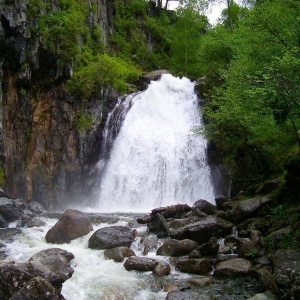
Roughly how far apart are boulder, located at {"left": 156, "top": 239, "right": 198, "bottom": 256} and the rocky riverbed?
3 centimetres

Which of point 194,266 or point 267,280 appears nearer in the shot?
point 267,280

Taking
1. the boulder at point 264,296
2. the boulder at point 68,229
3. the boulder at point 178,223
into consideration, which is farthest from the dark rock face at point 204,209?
the boulder at point 264,296

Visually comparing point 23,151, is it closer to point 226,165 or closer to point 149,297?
point 226,165

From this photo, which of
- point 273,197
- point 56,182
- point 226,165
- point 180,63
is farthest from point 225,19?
point 273,197

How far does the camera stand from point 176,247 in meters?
13.3

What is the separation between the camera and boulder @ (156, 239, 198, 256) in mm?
13234

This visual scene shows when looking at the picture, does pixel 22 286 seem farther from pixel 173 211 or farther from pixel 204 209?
pixel 204 209

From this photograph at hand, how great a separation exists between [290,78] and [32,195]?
17993 millimetres

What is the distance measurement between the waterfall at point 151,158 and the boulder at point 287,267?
1337 cm

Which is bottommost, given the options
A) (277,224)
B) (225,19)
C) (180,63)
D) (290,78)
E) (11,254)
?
(11,254)

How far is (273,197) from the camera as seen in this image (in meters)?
16.0

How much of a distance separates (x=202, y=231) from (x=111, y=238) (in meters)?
3.39

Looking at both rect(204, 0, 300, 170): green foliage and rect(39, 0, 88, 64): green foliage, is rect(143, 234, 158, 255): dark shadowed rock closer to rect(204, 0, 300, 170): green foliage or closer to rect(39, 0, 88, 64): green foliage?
rect(204, 0, 300, 170): green foliage

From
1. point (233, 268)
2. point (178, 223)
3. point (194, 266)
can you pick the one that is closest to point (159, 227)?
point (178, 223)
